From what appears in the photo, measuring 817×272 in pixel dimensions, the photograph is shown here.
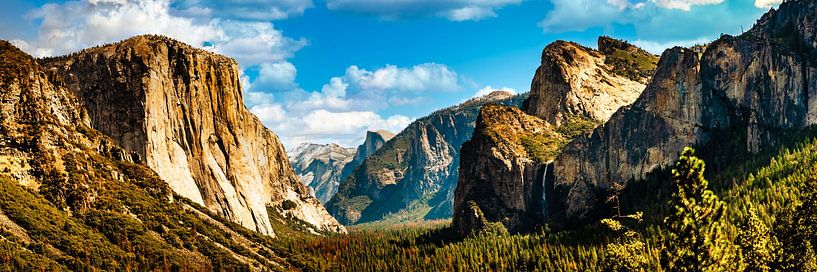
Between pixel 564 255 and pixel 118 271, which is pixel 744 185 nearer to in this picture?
pixel 564 255

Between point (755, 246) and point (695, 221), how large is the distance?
20.9 meters

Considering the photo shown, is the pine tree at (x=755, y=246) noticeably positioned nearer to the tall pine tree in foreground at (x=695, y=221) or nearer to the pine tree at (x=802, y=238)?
the pine tree at (x=802, y=238)

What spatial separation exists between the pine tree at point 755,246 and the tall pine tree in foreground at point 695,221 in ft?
59.0

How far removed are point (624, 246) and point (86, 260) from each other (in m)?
150

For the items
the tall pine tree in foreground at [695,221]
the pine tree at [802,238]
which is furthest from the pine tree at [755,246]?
the tall pine tree in foreground at [695,221]

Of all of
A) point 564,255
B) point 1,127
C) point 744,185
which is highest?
point 1,127

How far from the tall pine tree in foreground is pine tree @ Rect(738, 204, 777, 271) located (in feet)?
59.0

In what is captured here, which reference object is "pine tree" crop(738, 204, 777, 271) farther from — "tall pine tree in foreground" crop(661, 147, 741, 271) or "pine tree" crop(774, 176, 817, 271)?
"tall pine tree in foreground" crop(661, 147, 741, 271)

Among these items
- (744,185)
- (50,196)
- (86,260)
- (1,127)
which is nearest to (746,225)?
(744,185)

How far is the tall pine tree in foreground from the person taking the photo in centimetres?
5238

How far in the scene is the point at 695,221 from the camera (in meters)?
53.0

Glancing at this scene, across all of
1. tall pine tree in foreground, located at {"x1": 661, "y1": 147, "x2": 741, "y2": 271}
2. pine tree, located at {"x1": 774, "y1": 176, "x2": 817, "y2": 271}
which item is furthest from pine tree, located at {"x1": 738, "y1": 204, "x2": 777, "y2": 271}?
tall pine tree in foreground, located at {"x1": 661, "y1": 147, "x2": 741, "y2": 271}

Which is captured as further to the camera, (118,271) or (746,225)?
(118,271)

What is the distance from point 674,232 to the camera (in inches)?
2130
